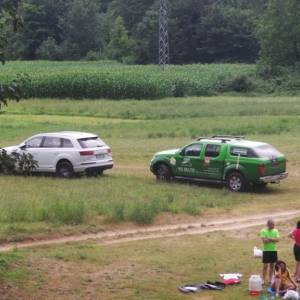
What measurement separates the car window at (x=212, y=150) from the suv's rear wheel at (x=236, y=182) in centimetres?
87

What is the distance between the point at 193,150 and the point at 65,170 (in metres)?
4.52

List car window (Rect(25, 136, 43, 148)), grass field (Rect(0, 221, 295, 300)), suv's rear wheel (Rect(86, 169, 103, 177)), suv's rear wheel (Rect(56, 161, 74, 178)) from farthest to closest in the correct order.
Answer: car window (Rect(25, 136, 43, 148)), suv's rear wheel (Rect(86, 169, 103, 177)), suv's rear wheel (Rect(56, 161, 74, 178)), grass field (Rect(0, 221, 295, 300))

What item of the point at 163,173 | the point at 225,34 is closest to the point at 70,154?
the point at 163,173

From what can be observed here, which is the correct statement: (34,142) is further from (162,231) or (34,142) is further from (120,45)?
(120,45)

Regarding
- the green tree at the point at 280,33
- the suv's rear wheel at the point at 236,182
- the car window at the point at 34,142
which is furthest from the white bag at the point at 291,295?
the green tree at the point at 280,33

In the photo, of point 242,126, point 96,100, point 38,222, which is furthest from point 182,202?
point 96,100

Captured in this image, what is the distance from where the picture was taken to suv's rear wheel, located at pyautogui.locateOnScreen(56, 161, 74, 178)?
25328 millimetres

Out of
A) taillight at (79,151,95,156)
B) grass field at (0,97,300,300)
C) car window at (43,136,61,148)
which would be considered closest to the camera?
grass field at (0,97,300,300)

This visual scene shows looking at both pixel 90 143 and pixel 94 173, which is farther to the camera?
pixel 94 173

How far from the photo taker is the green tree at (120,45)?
123375 millimetres

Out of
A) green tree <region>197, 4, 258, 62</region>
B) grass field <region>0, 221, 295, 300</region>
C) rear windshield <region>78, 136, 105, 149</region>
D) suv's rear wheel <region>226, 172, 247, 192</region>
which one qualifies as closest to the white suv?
rear windshield <region>78, 136, 105, 149</region>

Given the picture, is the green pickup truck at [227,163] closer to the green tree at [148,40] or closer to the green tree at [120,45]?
the green tree at [120,45]

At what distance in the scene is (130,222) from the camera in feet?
60.8

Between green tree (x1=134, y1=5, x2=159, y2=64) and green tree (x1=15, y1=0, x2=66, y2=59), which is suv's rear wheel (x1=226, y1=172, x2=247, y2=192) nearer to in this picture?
green tree (x1=134, y1=5, x2=159, y2=64)
